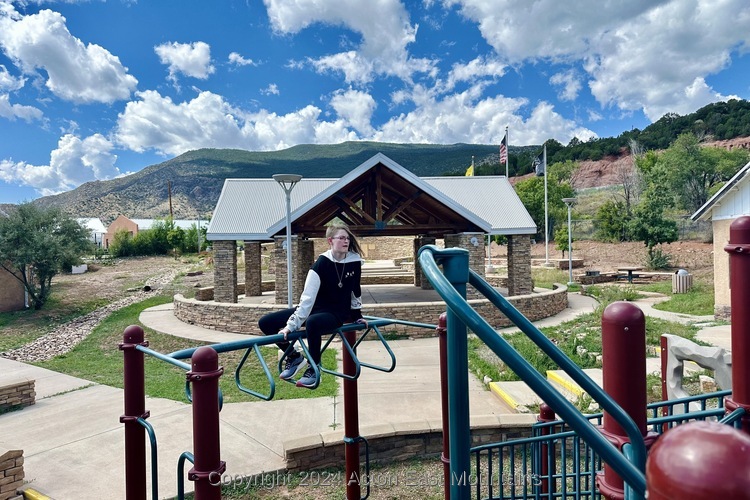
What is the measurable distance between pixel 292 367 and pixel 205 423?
1.57m

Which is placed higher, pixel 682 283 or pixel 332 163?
pixel 332 163

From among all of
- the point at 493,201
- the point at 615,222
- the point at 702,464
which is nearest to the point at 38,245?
the point at 493,201

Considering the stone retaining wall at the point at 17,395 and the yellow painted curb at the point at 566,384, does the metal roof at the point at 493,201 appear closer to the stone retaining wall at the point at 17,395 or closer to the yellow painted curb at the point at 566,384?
the yellow painted curb at the point at 566,384

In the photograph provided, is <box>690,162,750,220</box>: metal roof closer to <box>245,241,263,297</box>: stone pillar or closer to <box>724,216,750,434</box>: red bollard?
<box>724,216,750,434</box>: red bollard

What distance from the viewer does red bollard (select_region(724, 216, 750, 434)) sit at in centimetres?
217

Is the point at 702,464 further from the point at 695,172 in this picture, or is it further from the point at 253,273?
the point at 695,172

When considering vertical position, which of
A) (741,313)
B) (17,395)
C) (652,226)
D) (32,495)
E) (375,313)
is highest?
(652,226)

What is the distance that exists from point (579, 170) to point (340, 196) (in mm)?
83388

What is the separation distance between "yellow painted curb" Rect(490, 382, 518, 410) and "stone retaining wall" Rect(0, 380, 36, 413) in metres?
7.40

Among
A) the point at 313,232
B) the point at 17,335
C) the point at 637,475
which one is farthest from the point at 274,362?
the point at 17,335

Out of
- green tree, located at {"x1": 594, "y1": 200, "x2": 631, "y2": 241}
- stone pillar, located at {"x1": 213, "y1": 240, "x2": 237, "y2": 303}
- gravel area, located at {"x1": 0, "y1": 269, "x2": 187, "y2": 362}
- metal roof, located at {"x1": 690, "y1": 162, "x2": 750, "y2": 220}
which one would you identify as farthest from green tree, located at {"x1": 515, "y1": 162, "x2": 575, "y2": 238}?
gravel area, located at {"x1": 0, "y1": 269, "x2": 187, "y2": 362}

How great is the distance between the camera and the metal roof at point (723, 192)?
12175 millimetres

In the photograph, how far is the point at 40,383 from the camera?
8.91 m

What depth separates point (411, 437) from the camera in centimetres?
563
